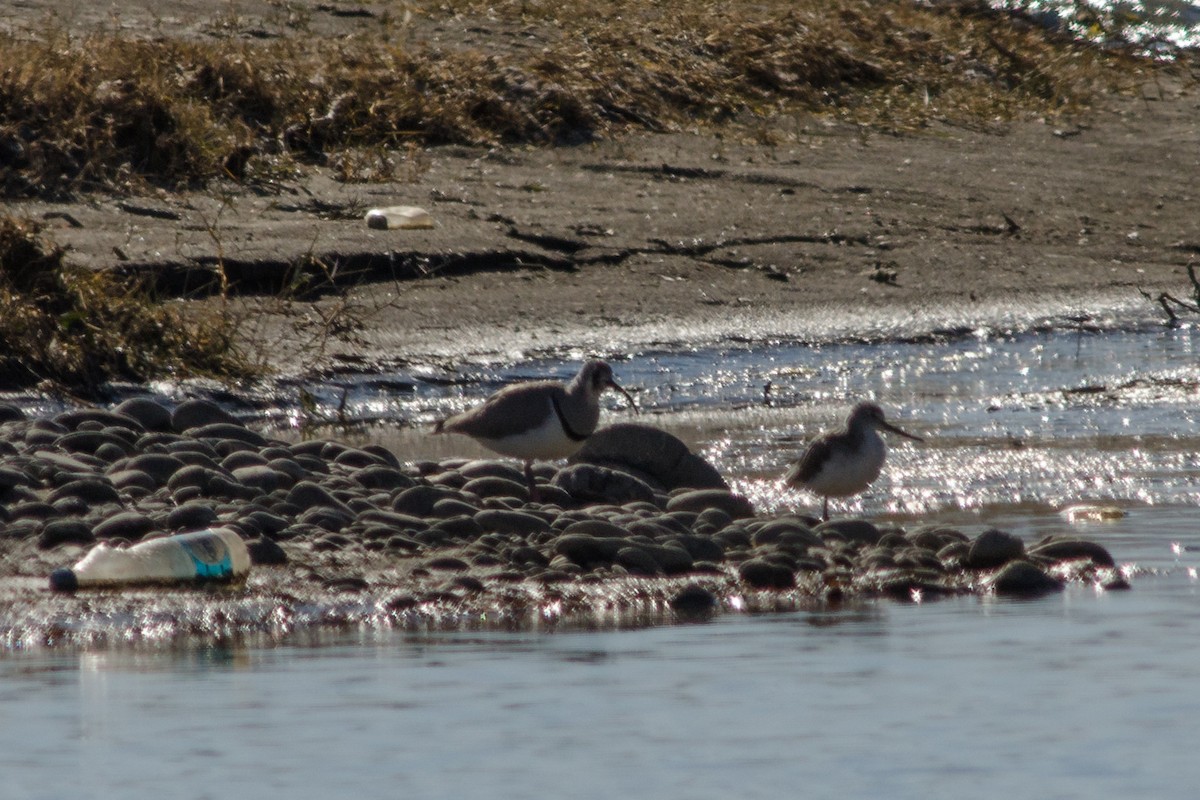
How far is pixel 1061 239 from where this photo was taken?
572 inches

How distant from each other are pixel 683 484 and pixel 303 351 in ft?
10.3

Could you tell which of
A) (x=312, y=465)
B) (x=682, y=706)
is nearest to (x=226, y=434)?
(x=312, y=465)

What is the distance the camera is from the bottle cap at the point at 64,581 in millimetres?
5777

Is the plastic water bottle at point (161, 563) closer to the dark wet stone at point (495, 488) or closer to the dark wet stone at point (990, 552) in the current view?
the dark wet stone at point (495, 488)

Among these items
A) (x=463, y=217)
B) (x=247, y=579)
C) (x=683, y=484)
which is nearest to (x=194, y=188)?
(x=463, y=217)

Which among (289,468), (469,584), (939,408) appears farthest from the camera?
(939,408)

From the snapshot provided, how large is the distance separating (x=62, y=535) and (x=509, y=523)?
4.53 ft

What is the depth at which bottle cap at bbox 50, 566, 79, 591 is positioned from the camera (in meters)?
5.78

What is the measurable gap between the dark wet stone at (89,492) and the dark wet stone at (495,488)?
1294 mm

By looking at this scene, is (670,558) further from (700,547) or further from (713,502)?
(713,502)

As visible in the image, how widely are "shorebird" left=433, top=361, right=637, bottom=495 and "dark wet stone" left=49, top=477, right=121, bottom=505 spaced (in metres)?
1.68

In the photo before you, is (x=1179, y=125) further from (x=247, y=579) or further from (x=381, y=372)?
Result: (x=247, y=579)

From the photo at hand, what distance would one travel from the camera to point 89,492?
6770mm

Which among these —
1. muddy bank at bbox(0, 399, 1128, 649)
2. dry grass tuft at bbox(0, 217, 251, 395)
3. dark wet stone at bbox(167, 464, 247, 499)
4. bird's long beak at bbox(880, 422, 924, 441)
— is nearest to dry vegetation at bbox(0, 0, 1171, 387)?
dry grass tuft at bbox(0, 217, 251, 395)
